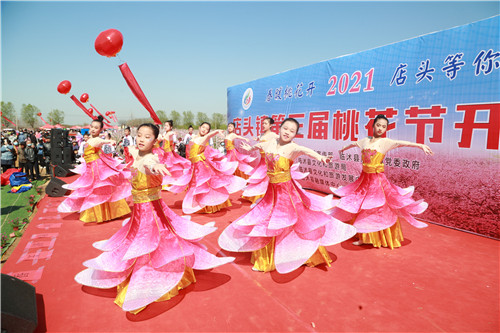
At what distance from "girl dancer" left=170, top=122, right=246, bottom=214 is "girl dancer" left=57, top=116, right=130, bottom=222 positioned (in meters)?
1.18

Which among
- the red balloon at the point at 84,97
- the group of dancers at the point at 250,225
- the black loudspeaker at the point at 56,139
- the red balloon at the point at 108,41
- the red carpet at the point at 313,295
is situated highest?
the red balloon at the point at 84,97

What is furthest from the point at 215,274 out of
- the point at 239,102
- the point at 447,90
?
the point at 239,102

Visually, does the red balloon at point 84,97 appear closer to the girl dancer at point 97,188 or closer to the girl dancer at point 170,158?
the girl dancer at point 170,158

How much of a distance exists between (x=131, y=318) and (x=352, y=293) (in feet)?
6.87

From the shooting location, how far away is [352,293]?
9.15ft

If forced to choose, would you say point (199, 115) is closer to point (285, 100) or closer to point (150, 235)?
point (285, 100)

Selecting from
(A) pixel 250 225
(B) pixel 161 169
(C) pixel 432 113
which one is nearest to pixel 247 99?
(C) pixel 432 113

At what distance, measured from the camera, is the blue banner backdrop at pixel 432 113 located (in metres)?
4.14

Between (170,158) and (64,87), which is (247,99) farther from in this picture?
(64,87)

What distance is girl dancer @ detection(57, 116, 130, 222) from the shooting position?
16.4 feet

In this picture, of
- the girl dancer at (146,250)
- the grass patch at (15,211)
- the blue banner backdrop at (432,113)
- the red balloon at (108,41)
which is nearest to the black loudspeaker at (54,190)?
the grass patch at (15,211)

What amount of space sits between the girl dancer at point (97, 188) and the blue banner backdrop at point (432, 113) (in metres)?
4.72

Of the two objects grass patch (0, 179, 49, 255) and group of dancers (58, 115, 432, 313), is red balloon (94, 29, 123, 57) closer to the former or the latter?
group of dancers (58, 115, 432, 313)

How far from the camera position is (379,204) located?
3.76 metres
